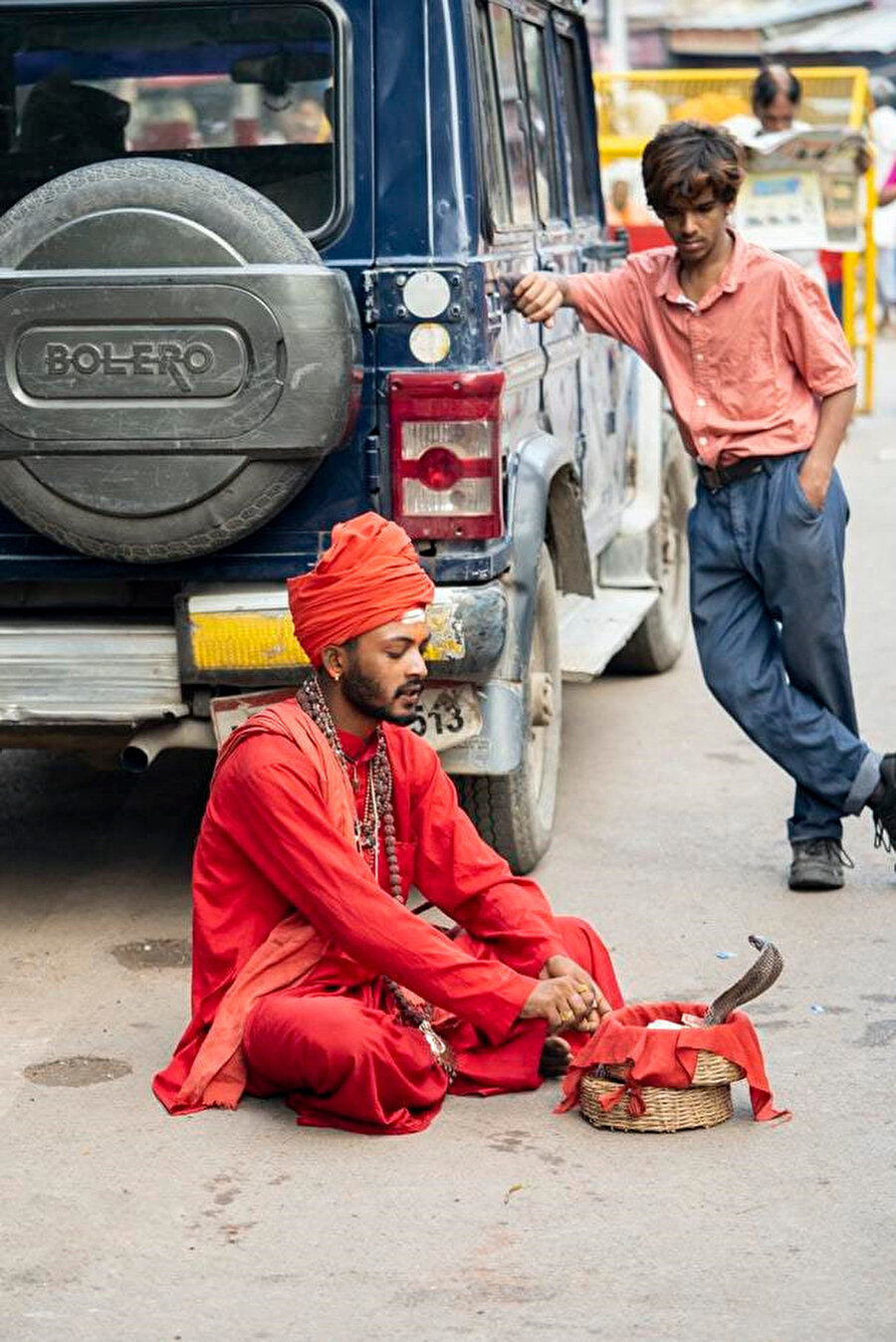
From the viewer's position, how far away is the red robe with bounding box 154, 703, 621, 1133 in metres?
4.21

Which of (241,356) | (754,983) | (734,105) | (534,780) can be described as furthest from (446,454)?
(734,105)

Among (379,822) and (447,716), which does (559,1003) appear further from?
(447,716)

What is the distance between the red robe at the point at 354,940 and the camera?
4.21 metres

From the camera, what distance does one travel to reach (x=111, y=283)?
16.3ft

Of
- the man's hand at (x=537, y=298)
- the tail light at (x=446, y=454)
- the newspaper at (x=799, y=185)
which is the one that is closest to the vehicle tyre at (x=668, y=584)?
the man's hand at (x=537, y=298)

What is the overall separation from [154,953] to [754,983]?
1.77 metres

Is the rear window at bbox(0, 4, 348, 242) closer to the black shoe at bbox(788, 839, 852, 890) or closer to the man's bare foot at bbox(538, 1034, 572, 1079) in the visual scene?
the man's bare foot at bbox(538, 1034, 572, 1079)

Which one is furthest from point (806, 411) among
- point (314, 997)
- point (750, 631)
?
point (314, 997)

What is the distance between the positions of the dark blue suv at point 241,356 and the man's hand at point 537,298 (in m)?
0.04

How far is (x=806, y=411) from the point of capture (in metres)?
5.78

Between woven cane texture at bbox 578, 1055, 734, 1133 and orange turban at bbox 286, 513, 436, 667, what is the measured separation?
946mm

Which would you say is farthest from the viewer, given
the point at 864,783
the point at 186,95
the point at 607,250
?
the point at 607,250

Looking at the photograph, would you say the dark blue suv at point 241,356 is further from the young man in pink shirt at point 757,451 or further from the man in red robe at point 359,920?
the man in red robe at point 359,920

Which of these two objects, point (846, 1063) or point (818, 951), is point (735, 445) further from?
point (846, 1063)
